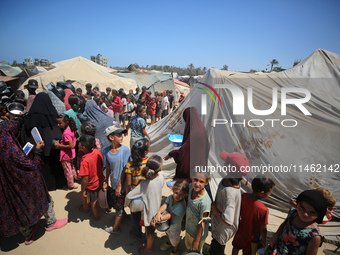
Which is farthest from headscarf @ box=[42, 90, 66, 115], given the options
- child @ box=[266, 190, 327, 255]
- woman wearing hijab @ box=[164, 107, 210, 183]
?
child @ box=[266, 190, 327, 255]

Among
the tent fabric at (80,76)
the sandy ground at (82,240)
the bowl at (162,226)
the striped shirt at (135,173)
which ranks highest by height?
the tent fabric at (80,76)

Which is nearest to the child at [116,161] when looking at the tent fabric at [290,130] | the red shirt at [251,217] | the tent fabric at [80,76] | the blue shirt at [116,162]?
the blue shirt at [116,162]

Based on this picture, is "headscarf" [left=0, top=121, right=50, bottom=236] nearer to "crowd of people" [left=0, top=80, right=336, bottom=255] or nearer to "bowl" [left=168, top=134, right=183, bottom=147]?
"crowd of people" [left=0, top=80, right=336, bottom=255]

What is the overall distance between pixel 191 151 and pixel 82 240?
2.11 m

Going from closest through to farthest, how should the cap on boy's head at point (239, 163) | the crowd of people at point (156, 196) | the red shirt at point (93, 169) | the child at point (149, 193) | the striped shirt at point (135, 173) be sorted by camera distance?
the crowd of people at point (156, 196), the cap on boy's head at point (239, 163), the child at point (149, 193), the striped shirt at point (135, 173), the red shirt at point (93, 169)

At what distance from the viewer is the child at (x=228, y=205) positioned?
6.19 ft

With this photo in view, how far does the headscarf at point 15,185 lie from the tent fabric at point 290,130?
3.01m

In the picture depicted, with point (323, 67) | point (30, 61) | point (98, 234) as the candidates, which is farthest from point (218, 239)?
point (30, 61)

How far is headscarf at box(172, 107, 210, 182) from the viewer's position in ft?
9.00

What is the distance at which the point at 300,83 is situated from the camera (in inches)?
140

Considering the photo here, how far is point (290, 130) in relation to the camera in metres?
3.49

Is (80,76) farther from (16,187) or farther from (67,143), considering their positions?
(16,187)

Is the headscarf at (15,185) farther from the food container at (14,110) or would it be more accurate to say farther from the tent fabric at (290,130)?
the tent fabric at (290,130)

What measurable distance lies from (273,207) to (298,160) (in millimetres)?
1020
